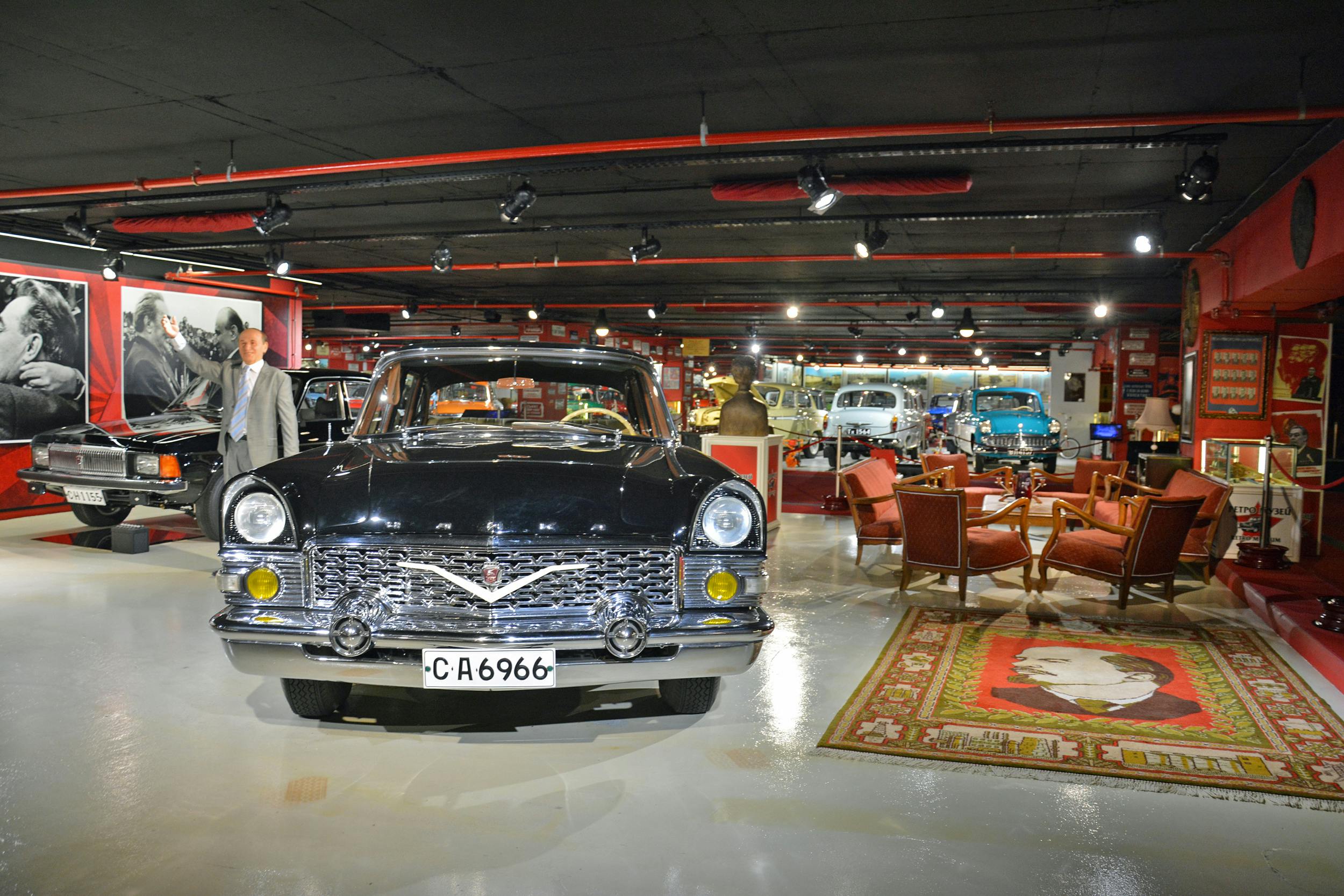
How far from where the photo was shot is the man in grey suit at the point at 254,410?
5738 mm

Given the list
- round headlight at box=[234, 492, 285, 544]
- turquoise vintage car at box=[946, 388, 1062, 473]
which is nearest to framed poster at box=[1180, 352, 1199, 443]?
turquoise vintage car at box=[946, 388, 1062, 473]

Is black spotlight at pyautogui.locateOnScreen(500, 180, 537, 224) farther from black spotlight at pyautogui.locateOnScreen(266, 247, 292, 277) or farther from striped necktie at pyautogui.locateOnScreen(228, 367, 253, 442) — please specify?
black spotlight at pyautogui.locateOnScreen(266, 247, 292, 277)

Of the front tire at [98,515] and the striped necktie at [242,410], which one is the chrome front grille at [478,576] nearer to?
the striped necktie at [242,410]

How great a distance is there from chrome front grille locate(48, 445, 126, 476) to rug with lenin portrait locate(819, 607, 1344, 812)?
6114 millimetres

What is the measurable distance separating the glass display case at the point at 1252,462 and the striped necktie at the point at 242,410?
6861 mm

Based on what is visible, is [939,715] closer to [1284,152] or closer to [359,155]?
[1284,152]

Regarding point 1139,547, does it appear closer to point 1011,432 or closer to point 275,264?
point 275,264

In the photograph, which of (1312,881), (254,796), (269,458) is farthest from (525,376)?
(1312,881)

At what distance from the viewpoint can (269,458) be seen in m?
5.75

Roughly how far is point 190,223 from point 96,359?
2.65m

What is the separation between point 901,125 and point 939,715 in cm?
394

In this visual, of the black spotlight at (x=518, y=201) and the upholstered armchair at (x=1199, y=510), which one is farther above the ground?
the black spotlight at (x=518, y=201)

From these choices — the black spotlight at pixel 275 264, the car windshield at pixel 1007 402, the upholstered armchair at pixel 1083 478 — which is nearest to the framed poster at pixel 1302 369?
the upholstered armchair at pixel 1083 478

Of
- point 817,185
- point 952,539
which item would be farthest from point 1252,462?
point 817,185
